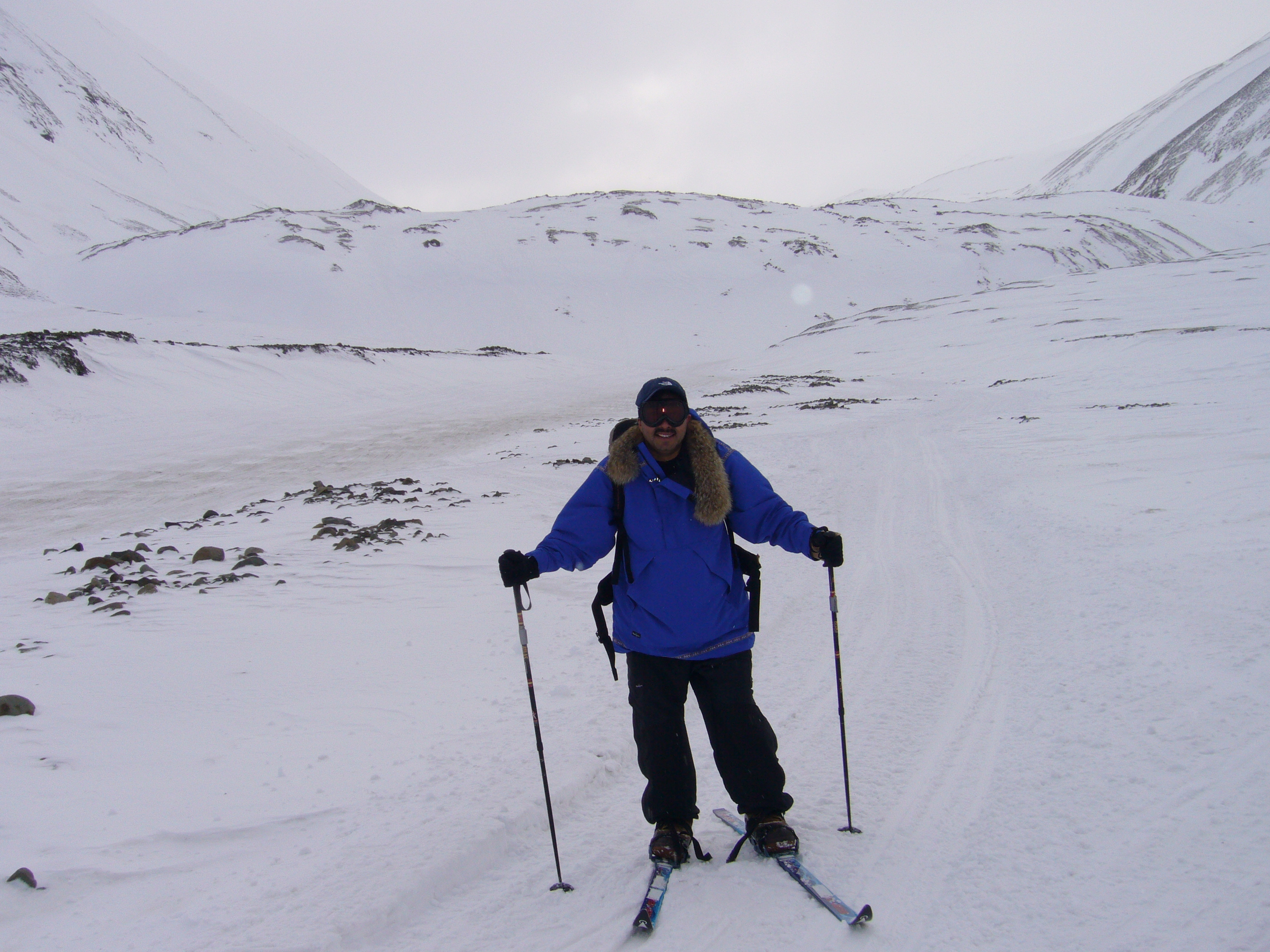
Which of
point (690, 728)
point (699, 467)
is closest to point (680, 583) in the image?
point (699, 467)

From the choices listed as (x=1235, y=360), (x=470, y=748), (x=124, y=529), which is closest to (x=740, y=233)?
(x=1235, y=360)

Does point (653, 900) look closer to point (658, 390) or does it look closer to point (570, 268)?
point (658, 390)

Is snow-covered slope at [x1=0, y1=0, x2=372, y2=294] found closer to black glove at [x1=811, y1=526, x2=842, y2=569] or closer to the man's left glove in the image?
the man's left glove

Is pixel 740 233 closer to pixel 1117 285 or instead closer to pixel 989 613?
pixel 1117 285

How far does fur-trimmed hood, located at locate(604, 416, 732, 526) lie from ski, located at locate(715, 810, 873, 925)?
57.0 inches

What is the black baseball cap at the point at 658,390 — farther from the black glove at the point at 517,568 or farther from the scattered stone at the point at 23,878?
the scattered stone at the point at 23,878

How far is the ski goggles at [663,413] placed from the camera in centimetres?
299

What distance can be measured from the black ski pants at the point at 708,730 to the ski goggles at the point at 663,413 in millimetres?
997

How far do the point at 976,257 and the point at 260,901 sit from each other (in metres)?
81.0

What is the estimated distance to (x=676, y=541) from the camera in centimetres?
298

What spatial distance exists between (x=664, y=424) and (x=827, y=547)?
0.85m

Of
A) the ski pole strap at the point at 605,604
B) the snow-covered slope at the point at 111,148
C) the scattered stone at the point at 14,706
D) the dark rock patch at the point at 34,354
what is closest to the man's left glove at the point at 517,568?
the ski pole strap at the point at 605,604

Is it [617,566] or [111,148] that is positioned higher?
[111,148]

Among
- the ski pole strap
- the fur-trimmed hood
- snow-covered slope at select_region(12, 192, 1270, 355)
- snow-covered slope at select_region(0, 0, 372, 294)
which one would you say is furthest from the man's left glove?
snow-covered slope at select_region(0, 0, 372, 294)
